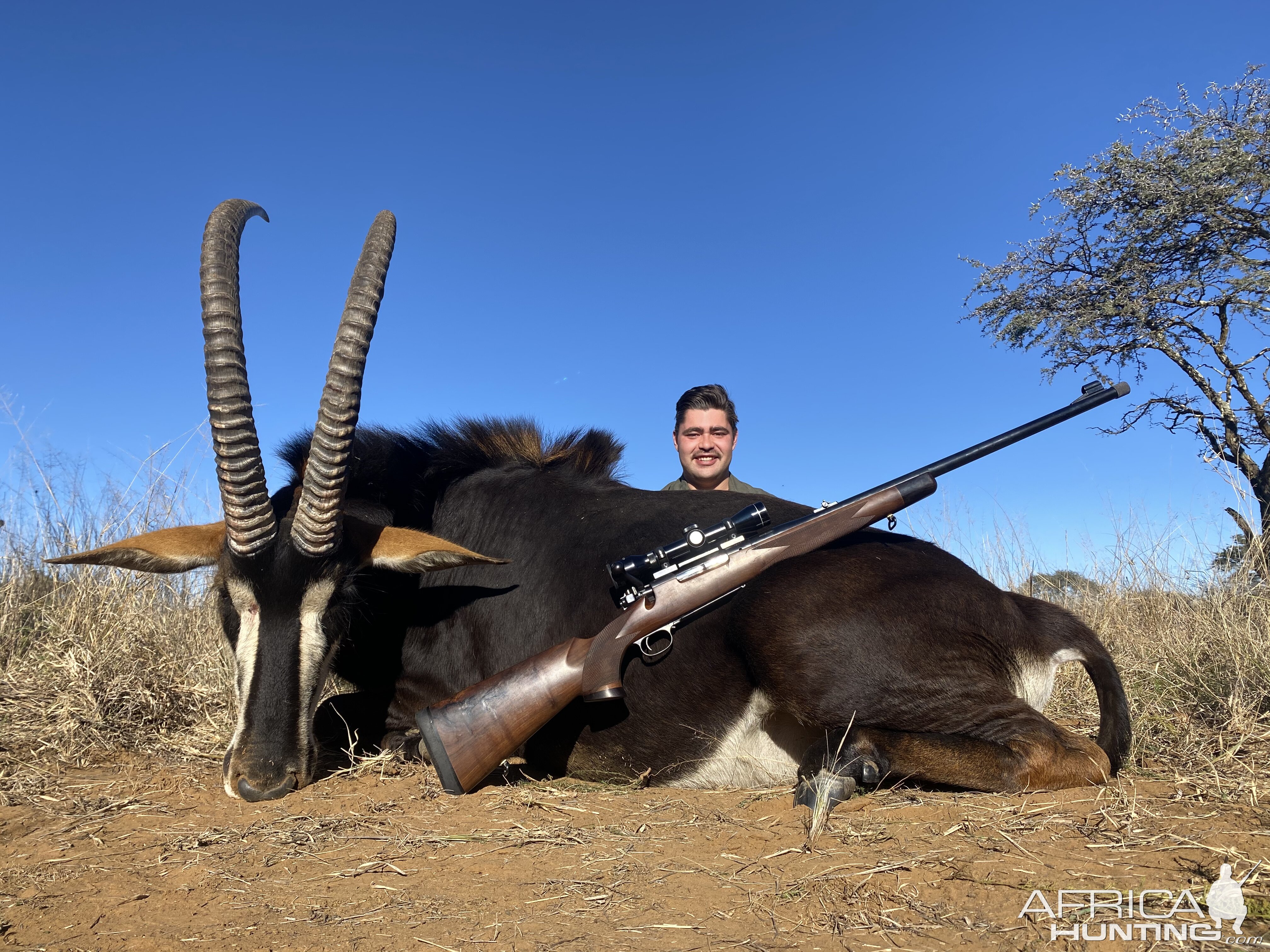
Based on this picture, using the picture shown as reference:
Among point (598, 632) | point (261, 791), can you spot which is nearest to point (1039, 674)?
point (598, 632)

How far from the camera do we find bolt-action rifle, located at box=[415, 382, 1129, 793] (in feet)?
11.5

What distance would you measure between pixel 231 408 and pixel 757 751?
265 centimetres

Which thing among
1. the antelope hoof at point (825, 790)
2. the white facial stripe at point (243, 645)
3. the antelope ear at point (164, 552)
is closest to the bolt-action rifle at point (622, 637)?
the white facial stripe at point (243, 645)

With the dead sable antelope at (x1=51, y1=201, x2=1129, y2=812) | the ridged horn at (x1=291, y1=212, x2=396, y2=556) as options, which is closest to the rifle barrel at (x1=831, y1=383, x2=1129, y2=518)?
the dead sable antelope at (x1=51, y1=201, x2=1129, y2=812)

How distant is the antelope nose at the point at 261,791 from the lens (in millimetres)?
3408

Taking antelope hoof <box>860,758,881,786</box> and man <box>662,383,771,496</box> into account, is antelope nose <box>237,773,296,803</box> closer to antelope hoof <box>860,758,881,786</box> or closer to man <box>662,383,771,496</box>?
antelope hoof <box>860,758,881,786</box>

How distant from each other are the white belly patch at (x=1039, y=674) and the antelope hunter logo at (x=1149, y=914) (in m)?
1.40

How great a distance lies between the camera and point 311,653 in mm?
3566

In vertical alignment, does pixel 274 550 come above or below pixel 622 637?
above

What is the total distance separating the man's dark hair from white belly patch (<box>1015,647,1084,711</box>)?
147 inches

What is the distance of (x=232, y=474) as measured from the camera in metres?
3.49

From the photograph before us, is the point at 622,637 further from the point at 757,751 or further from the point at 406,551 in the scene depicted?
the point at 406,551

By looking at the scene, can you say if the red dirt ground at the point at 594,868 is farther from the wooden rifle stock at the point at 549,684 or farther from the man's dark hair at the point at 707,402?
the man's dark hair at the point at 707,402

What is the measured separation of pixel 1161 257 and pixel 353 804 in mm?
14565
